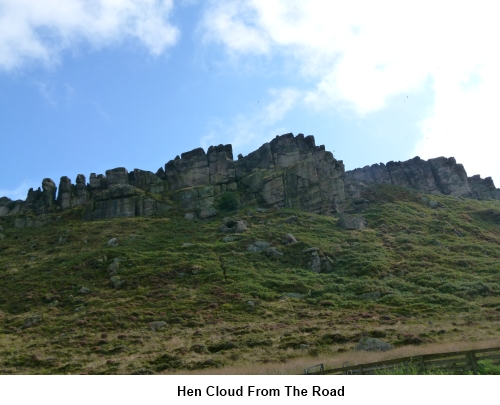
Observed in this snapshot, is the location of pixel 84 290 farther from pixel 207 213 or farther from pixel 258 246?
pixel 207 213

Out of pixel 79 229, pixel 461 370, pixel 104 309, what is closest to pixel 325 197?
pixel 79 229

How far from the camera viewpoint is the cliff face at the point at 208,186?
82438 mm

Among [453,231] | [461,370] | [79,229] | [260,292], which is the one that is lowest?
[461,370]

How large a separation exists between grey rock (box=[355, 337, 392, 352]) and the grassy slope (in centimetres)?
107

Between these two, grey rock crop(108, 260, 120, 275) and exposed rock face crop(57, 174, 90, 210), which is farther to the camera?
exposed rock face crop(57, 174, 90, 210)

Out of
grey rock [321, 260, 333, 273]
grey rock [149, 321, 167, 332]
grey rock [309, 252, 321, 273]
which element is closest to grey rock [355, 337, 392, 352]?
grey rock [149, 321, 167, 332]

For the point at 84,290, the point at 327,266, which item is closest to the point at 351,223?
the point at 327,266

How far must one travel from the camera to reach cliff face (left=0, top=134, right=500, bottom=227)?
82438mm

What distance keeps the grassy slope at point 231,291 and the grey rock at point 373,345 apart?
1073mm

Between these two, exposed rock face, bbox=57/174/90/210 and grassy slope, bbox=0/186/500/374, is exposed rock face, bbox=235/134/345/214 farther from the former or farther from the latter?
exposed rock face, bbox=57/174/90/210

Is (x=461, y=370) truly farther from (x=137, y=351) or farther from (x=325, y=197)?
(x=325, y=197)

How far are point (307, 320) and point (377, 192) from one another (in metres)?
64.3

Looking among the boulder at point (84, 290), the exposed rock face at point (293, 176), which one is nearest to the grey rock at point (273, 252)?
the boulder at point (84, 290)

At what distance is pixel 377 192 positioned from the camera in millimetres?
97250
